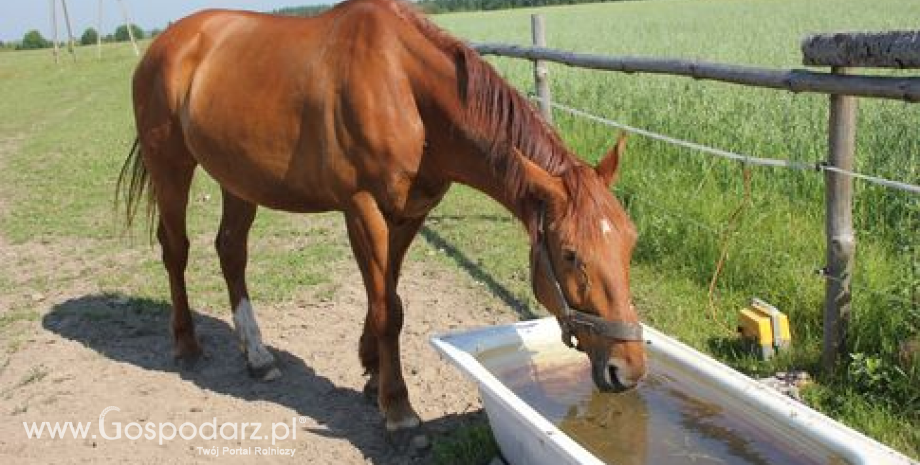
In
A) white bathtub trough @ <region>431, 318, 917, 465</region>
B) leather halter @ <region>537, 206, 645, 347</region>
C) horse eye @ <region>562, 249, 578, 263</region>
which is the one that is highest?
horse eye @ <region>562, 249, 578, 263</region>

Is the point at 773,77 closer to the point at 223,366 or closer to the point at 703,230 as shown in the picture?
the point at 703,230

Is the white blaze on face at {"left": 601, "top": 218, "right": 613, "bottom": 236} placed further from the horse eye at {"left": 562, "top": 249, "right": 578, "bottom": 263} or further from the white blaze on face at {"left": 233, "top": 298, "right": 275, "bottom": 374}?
the white blaze on face at {"left": 233, "top": 298, "right": 275, "bottom": 374}

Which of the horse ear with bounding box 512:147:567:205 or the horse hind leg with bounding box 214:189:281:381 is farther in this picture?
the horse hind leg with bounding box 214:189:281:381

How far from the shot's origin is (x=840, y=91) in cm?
335

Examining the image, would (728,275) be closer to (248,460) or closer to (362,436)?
(362,436)

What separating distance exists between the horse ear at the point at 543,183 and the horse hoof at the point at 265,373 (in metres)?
2.05

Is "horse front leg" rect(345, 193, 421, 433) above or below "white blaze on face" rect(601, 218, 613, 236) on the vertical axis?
below

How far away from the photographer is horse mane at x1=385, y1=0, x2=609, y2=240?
2666 millimetres

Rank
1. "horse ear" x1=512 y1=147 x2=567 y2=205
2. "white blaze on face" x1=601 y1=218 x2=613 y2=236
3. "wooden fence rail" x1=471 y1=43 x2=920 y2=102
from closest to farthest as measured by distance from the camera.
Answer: "white blaze on face" x1=601 y1=218 x2=613 y2=236, "horse ear" x1=512 y1=147 x2=567 y2=205, "wooden fence rail" x1=471 y1=43 x2=920 y2=102

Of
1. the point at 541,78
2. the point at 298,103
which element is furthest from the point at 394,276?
the point at 541,78

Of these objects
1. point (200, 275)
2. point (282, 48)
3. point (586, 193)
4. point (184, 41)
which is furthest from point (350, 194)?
point (200, 275)

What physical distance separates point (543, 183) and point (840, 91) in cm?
149

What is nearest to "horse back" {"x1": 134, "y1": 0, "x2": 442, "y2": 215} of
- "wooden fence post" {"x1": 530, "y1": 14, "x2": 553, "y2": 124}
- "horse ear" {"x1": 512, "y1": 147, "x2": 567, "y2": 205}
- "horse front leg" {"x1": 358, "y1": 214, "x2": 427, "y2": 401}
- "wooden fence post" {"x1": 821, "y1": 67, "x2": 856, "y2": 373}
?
"horse front leg" {"x1": 358, "y1": 214, "x2": 427, "y2": 401}

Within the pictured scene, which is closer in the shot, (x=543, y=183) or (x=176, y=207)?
(x=543, y=183)
